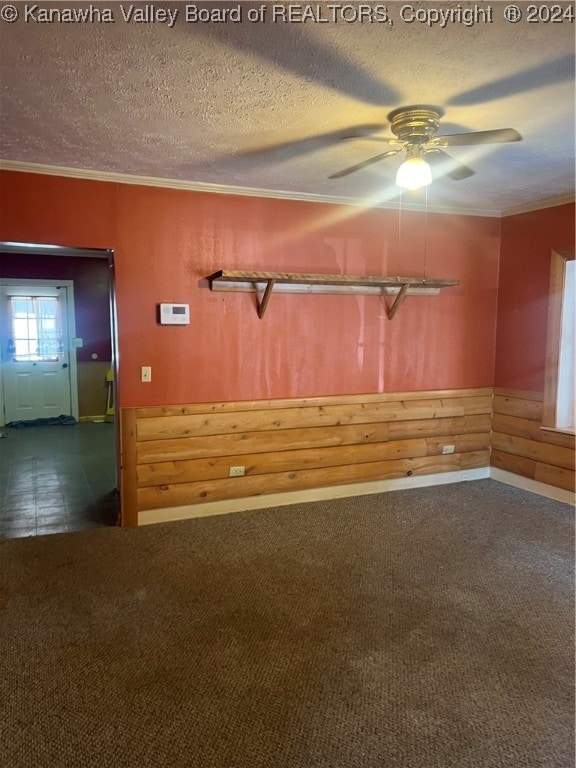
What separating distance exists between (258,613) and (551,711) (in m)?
1.30

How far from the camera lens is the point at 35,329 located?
762 cm

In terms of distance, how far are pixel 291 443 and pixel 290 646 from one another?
193 centimetres

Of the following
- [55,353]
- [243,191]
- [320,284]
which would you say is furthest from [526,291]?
[55,353]

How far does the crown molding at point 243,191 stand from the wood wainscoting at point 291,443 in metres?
1.55

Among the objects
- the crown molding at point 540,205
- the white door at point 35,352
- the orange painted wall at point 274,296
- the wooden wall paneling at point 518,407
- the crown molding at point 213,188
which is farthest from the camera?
the white door at point 35,352

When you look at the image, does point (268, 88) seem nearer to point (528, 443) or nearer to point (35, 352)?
point (528, 443)

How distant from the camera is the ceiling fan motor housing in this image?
2.38 meters

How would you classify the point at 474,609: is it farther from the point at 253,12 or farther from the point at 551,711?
the point at 253,12

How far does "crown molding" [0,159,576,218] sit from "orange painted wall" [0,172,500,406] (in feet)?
0.14

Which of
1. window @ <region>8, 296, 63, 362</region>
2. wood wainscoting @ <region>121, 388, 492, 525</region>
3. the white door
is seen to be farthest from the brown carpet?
window @ <region>8, 296, 63, 362</region>

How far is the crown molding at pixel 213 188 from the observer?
3.26m

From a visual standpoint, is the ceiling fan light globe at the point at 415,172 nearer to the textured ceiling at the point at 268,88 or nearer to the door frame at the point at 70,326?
the textured ceiling at the point at 268,88

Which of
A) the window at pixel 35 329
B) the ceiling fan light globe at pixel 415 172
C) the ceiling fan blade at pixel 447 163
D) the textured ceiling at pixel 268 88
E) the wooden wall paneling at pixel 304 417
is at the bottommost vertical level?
the wooden wall paneling at pixel 304 417

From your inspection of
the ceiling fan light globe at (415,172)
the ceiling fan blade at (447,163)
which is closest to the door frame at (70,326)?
the ceiling fan blade at (447,163)
